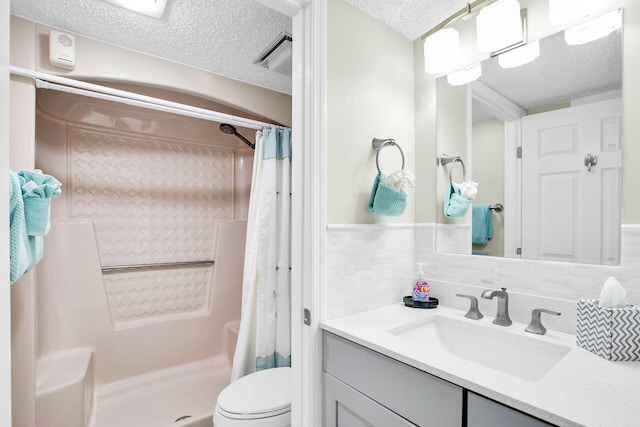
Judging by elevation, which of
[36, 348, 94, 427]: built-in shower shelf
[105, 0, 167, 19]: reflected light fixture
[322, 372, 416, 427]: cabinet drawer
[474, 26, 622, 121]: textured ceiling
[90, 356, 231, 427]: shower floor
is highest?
[105, 0, 167, 19]: reflected light fixture

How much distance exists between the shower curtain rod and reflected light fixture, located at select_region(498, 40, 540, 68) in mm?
1286

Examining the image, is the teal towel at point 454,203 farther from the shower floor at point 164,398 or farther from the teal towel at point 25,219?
the shower floor at point 164,398

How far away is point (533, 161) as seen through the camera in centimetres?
118

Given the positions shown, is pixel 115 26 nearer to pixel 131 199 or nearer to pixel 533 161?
pixel 131 199

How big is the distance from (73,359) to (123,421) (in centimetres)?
47

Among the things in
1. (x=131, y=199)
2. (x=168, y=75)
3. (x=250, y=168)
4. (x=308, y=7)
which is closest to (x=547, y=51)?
(x=308, y=7)

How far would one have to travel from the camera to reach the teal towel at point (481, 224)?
128cm

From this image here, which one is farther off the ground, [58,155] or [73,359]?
[58,155]

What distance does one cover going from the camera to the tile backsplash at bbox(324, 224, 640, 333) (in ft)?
3.23

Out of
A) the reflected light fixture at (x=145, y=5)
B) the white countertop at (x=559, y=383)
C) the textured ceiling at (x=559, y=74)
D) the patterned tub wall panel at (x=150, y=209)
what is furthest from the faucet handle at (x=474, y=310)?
the patterned tub wall panel at (x=150, y=209)

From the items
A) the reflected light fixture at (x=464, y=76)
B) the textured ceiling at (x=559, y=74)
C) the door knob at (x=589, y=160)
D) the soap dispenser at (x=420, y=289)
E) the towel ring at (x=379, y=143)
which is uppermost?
the reflected light fixture at (x=464, y=76)

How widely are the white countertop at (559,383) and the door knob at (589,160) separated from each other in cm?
57

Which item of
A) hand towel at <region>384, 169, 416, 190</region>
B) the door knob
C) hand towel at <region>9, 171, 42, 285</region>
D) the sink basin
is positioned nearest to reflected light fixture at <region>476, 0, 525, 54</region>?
the door knob

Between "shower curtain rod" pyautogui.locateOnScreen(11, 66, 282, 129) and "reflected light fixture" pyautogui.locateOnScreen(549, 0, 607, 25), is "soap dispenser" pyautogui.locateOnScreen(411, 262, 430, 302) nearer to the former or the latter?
"reflected light fixture" pyautogui.locateOnScreen(549, 0, 607, 25)
